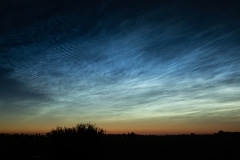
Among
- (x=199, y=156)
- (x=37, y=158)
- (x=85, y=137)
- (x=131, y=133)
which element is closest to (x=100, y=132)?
(x=85, y=137)

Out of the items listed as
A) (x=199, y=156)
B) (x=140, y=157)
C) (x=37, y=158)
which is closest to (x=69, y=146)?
(x=37, y=158)

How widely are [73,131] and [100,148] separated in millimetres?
3283

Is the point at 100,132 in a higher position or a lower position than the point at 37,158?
higher

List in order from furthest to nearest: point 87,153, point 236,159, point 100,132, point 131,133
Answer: point 131,133
point 236,159
point 100,132
point 87,153

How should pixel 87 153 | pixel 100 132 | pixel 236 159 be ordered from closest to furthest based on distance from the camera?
pixel 87 153, pixel 100 132, pixel 236 159

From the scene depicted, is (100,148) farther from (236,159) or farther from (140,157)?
(236,159)

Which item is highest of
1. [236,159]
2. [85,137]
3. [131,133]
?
[131,133]

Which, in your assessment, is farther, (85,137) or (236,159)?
(236,159)

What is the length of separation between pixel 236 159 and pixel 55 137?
64.3ft

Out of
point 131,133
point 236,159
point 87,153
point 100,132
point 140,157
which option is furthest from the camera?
Answer: point 131,133

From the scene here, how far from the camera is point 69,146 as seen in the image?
95.9 feet

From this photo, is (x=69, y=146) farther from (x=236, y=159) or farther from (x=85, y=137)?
(x=236, y=159)

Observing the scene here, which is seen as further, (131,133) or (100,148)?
(131,133)

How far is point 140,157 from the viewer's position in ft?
119
